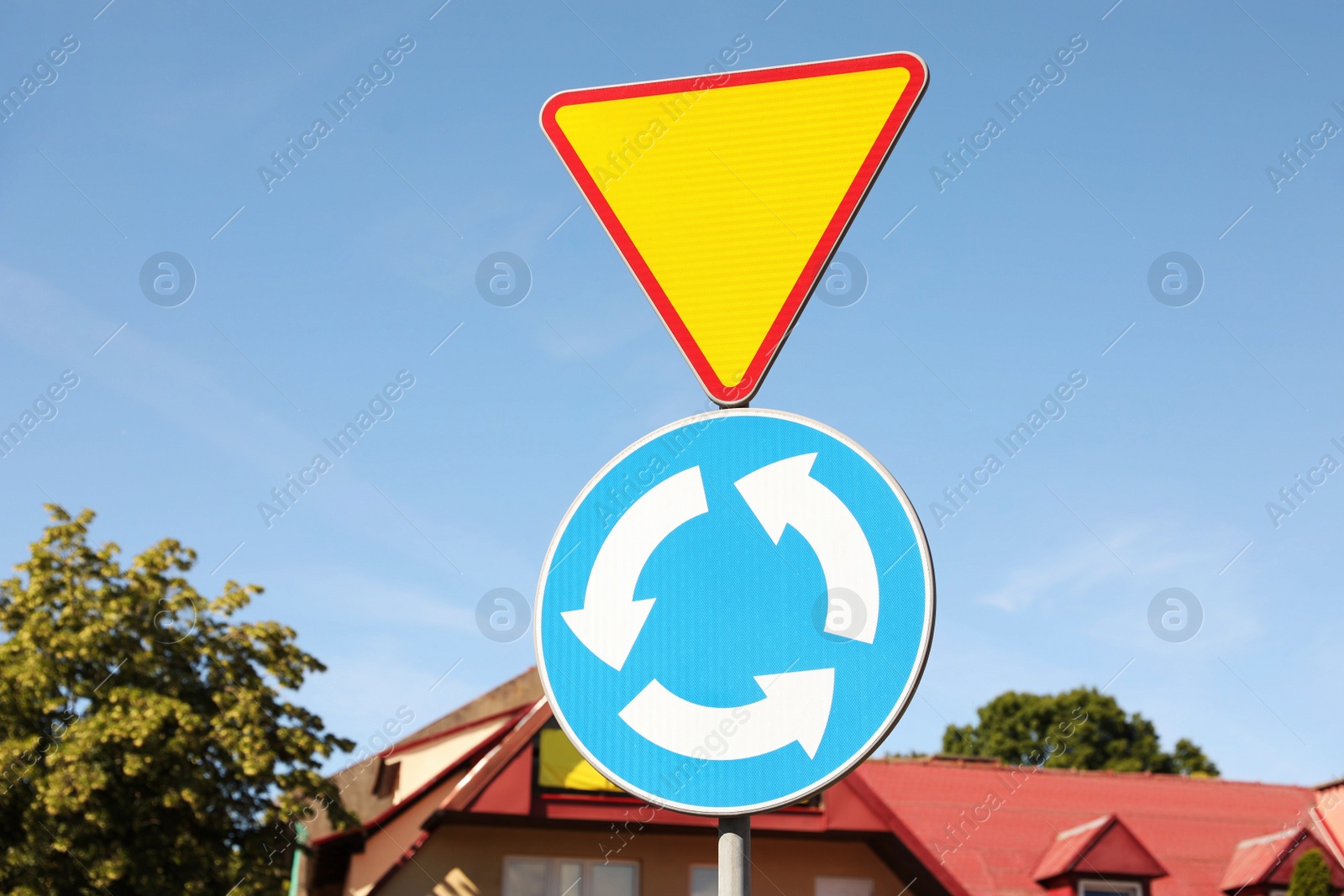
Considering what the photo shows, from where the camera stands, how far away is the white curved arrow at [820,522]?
192 centimetres

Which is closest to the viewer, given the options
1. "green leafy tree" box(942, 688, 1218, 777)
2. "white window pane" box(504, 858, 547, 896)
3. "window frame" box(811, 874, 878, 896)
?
"white window pane" box(504, 858, 547, 896)

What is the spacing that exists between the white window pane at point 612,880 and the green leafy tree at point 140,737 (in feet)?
16.1

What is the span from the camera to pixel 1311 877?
20.0 meters

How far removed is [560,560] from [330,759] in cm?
1500

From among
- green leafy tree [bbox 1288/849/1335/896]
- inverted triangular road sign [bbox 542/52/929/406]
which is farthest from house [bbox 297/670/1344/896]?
inverted triangular road sign [bbox 542/52/929/406]

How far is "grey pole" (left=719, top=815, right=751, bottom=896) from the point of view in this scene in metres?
1.77

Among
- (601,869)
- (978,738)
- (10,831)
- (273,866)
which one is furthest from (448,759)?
(978,738)

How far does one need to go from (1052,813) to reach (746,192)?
23685 millimetres

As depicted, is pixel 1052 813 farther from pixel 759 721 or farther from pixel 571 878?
pixel 759 721

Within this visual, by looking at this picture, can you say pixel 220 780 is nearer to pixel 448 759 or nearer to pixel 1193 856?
pixel 448 759

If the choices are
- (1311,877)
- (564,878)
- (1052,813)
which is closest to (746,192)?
(564,878)

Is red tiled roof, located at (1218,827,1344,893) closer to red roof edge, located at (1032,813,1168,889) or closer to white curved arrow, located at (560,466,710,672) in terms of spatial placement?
red roof edge, located at (1032,813,1168,889)

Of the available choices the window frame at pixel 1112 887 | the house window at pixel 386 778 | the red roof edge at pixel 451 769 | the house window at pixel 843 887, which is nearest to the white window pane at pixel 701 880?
the house window at pixel 843 887

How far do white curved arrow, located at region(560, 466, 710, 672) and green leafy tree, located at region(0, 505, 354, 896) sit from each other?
13.9 metres
